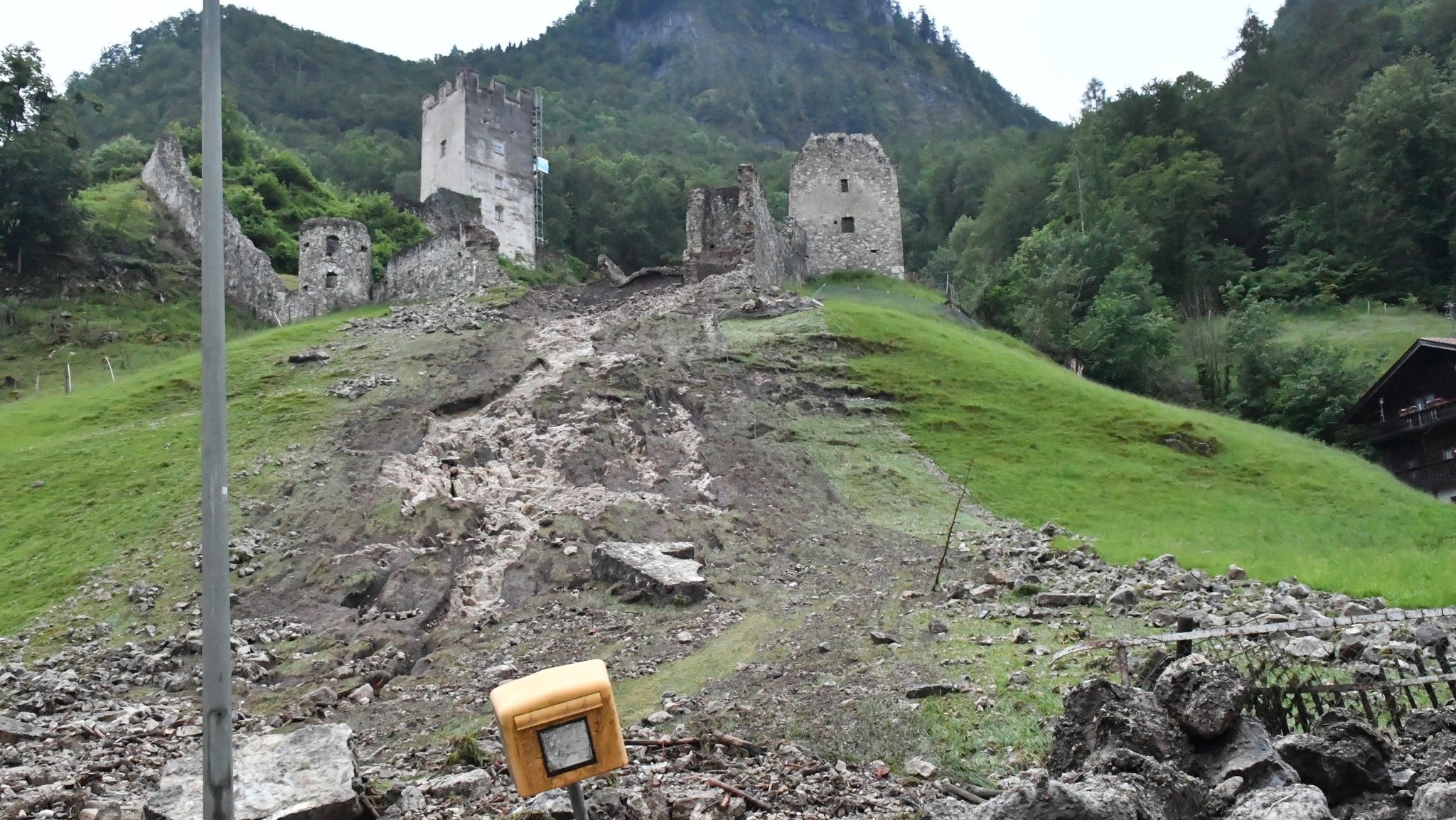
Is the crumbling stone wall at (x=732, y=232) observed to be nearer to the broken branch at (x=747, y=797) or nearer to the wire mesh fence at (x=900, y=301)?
the wire mesh fence at (x=900, y=301)

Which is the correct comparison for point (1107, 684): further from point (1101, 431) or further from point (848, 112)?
point (848, 112)

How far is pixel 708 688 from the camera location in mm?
13258

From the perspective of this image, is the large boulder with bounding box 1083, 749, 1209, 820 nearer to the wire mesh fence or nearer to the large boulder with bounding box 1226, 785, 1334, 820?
the large boulder with bounding box 1226, 785, 1334, 820

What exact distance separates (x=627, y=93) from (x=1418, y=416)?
99467mm

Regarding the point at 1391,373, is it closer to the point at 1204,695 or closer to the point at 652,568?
the point at 652,568

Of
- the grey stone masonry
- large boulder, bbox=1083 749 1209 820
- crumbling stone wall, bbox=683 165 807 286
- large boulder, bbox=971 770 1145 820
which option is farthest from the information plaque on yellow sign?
crumbling stone wall, bbox=683 165 807 286

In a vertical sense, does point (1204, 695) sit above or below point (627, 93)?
below

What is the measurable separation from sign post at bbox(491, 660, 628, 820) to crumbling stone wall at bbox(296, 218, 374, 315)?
35.3 meters

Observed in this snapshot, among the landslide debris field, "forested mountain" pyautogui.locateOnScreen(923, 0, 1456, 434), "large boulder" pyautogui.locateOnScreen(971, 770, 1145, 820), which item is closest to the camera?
"large boulder" pyautogui.locateOnScreen(971, 770, 1145, 820)

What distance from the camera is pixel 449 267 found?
39531 millimetres

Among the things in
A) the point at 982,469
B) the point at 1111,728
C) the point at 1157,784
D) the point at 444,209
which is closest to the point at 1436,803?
the point at 1157,784

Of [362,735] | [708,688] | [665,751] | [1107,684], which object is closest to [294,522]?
[362,735]

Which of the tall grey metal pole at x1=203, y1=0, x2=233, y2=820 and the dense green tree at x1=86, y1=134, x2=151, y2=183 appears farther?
the dense green tree at x1=86, y1=134, x2=151, y2=183

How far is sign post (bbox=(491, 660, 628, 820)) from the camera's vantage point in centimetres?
702
